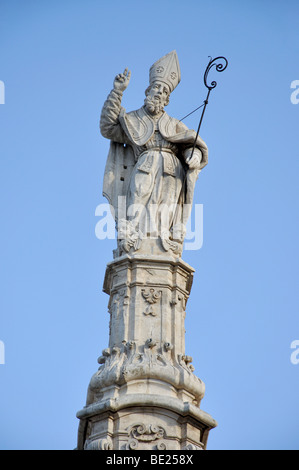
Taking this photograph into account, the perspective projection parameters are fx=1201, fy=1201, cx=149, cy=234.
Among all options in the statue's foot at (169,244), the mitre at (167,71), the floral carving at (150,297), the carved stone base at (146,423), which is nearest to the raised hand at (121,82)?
the mitre at (167,71)

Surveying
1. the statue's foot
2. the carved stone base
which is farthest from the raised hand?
the carved stone base

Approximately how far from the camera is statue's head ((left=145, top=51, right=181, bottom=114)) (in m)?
24.3

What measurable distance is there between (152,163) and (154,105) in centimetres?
130

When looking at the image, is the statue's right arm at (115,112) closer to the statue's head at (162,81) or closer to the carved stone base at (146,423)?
the statue's head at (162,81)

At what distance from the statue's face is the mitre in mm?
131

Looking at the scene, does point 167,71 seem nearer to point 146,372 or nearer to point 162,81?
point 162,81

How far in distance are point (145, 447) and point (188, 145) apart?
687 centimetres

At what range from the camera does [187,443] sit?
20.0 metres

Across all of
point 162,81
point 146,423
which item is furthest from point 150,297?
point 162,81

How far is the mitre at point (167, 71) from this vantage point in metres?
24.5

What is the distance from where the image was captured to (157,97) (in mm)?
24328

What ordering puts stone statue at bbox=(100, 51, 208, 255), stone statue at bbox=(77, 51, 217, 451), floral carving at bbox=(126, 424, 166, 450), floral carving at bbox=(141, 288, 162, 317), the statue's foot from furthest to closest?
stone statue at bbox=(100, 51, 208, 255), the statue's foot, floral carving at bbox=(141, 288, 162, 317), stone statue at bbox=(77, 51, 217, 451), floral carving at bbox=(126, 424, 166, 450)

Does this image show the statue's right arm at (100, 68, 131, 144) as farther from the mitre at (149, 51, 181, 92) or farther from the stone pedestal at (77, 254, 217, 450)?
the stone pedestal at (77, 254, 217, 450)
